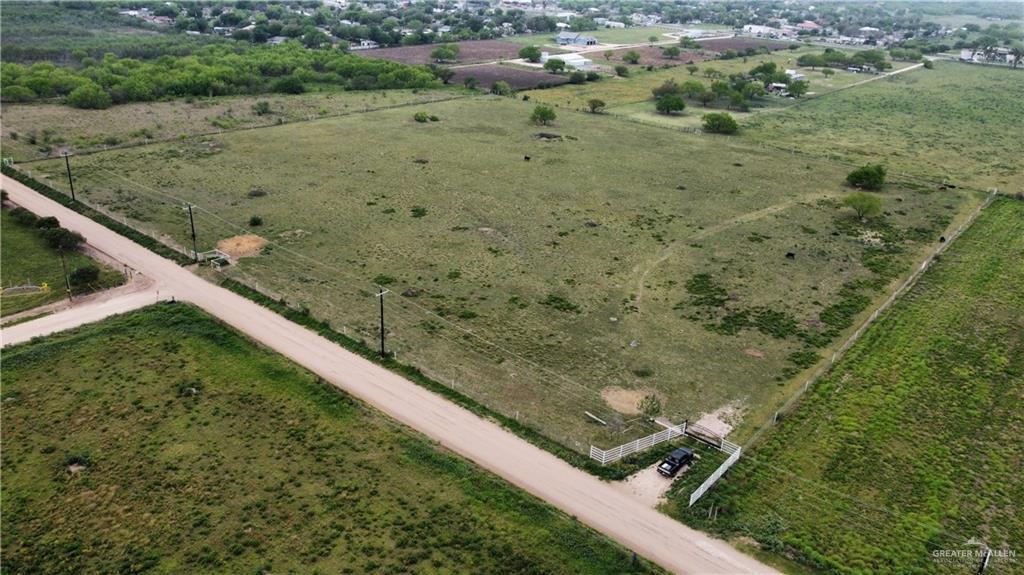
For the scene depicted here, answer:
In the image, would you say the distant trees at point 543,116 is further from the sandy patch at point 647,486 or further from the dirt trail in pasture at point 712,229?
the sandy patch at point 647,486

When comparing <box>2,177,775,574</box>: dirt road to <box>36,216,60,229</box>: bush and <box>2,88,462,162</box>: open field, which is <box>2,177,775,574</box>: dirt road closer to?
<box>36,216,60,229</box>: bush

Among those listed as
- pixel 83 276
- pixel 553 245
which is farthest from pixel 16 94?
pixel 553 245

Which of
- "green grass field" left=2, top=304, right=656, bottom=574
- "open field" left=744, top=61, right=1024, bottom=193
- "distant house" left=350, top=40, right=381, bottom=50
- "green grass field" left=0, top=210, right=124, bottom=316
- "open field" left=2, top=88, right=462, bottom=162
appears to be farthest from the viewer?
"distant house" left=350, top=40, right=381, bottom=50

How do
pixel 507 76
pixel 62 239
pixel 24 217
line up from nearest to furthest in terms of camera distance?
1. pixel 62 239
2. pixel 24 217
3. pixel 507 76

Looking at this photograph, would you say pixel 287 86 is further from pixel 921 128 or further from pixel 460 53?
pixel 921 128

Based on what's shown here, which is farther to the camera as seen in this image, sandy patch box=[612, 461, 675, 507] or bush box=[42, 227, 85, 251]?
bush box=[42, 227, 85, 251]

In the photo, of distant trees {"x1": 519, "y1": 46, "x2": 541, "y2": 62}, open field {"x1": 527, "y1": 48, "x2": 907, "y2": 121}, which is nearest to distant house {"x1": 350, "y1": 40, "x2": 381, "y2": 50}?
distant trees {"x1": 519, "y1": 46, "x2": 541, "y2": 62}

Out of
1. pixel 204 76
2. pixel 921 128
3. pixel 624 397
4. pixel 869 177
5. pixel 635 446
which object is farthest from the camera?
pixel 204 76
